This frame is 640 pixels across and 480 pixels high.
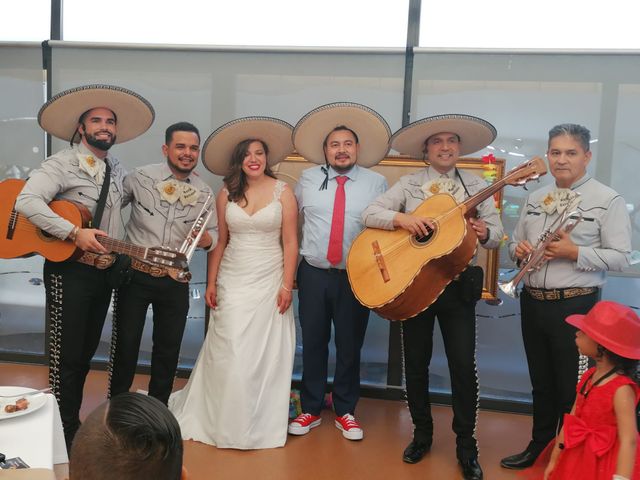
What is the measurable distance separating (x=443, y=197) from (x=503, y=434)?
1.67 meters

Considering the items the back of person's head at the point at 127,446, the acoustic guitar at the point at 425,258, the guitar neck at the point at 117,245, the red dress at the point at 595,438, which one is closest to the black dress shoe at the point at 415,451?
the acoustic guitar at the point at 425,258

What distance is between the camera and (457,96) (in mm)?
4395

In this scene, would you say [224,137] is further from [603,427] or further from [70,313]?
[603,427]

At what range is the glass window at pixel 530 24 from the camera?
424 centimetres

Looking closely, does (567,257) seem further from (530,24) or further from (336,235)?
(530,24)

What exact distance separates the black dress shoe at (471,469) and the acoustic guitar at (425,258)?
825mm

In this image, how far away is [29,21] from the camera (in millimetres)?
4879

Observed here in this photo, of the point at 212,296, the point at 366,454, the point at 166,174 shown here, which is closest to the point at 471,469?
the point at 366,454

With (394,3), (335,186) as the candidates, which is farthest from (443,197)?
(394,3)

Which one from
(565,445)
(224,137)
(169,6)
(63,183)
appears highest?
(169,6)

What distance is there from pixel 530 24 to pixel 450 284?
7.19 ft

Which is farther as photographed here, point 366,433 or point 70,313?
point 366,433

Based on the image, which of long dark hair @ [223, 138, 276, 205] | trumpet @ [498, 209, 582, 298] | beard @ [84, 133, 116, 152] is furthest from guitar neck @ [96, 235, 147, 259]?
trumpet @ [498, 209, 582, 298]

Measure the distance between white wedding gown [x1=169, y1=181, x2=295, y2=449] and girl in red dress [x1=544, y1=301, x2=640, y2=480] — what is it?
1589 millimetres
